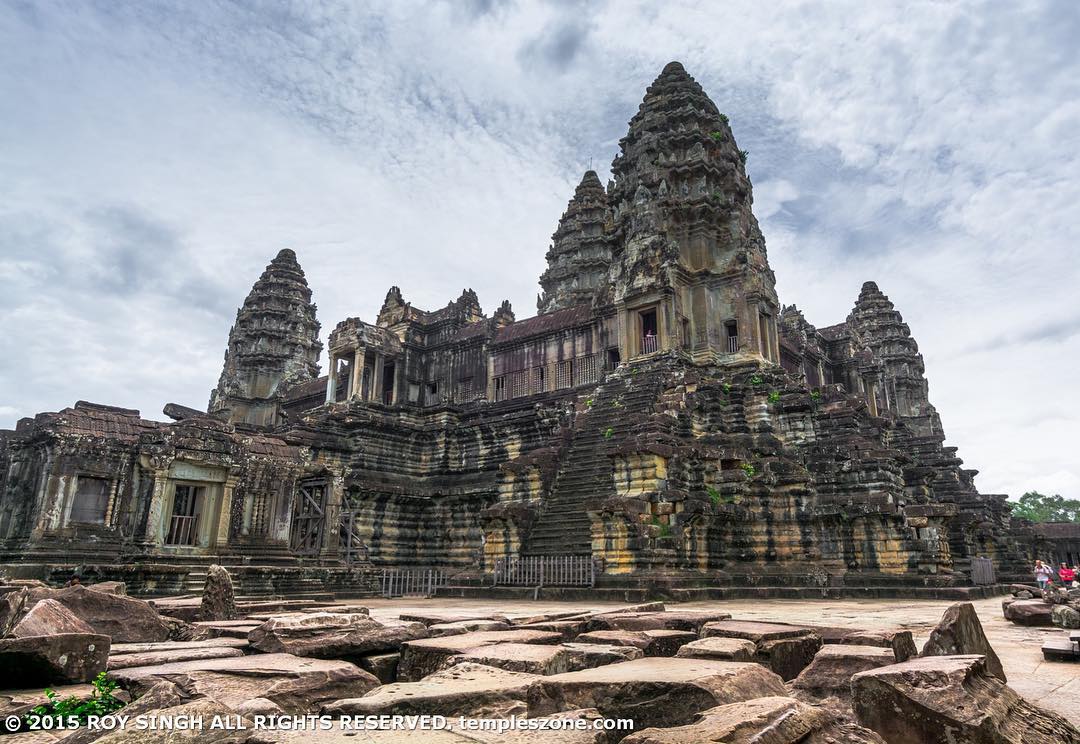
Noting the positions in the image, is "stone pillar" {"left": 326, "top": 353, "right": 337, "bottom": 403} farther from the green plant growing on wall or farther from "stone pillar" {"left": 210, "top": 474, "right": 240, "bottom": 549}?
the green plant growing on wall

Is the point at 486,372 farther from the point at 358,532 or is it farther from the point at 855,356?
the point at 855,356

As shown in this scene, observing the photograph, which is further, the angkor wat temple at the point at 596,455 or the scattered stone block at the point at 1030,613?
the angkor wat temple at the point at 596,455

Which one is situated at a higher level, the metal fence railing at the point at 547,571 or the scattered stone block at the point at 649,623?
the metal fence railing at the point at 547,571

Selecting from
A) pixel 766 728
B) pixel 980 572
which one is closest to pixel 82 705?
pixel 766 728

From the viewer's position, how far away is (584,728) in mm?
3127

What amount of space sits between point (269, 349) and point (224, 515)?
28.9 metres

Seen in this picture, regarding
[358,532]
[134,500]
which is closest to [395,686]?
[134,500]

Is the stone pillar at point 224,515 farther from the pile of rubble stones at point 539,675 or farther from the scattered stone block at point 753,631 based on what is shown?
the scattered stone block at point 753,631

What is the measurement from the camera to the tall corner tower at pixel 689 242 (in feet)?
82.3

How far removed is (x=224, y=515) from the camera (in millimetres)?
17422

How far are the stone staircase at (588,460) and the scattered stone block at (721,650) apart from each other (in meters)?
13.2

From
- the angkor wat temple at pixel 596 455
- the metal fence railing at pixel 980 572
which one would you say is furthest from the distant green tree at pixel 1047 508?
the metal fence railing at pixel 980 572

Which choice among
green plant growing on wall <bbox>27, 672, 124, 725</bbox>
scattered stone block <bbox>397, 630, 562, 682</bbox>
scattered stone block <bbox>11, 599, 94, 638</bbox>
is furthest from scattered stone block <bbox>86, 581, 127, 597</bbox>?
scattered stone block <bbox>397, 630, 562, 682</bbox>

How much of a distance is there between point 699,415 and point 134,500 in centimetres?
1560
